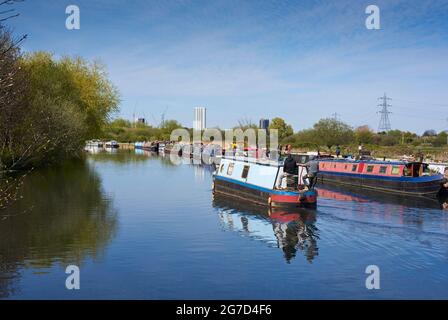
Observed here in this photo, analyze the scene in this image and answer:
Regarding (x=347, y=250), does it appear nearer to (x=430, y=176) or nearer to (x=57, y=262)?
(x=57, y=262)

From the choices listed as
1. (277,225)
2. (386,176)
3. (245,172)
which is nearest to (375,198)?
(386,176)

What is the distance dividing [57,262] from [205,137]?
271ft

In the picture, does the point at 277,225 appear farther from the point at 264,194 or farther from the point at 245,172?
the point at 245,172

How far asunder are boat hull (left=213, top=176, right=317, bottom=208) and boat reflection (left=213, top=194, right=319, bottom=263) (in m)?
0.31

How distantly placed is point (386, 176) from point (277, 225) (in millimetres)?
14258

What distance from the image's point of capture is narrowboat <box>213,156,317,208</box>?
792 inches

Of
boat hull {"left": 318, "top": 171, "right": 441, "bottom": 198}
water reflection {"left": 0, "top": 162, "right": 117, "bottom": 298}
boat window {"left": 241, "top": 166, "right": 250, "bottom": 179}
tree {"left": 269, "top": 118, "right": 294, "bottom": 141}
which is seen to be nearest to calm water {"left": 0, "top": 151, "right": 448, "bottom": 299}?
water reflection {"left": 0, "top": 162, "right": 117, "bottom": 298}

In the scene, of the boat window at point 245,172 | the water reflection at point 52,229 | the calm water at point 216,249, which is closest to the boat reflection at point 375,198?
the calm water at point 216,249

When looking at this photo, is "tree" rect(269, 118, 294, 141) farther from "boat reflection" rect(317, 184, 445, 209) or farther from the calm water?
→ the calm water

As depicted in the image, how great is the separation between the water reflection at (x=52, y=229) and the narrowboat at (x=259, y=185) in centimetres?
640

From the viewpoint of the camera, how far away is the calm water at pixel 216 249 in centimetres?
1037

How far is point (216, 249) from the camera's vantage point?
13.9 meters

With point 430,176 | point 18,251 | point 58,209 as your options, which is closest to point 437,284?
point 18,251

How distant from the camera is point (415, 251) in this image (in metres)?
13.7
